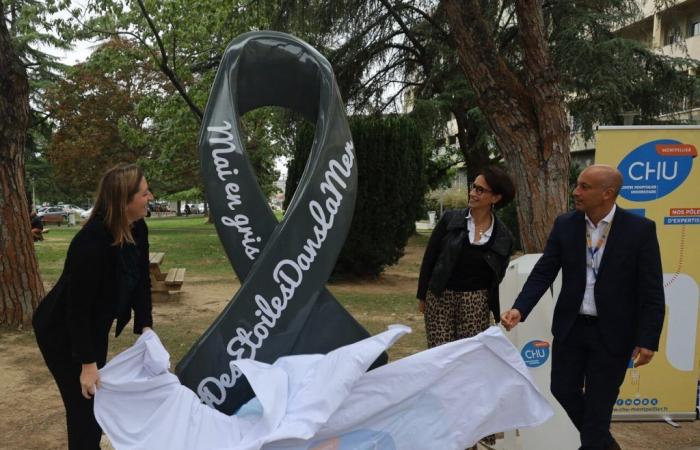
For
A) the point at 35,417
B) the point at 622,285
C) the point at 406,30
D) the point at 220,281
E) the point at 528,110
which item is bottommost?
the point at 220,281

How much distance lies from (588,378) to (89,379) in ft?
8.36

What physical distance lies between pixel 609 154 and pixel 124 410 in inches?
150

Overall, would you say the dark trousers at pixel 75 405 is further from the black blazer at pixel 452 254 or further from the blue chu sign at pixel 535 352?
the blue chu sign at pixel 535 352

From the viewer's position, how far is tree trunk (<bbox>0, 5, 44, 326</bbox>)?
6.78 m

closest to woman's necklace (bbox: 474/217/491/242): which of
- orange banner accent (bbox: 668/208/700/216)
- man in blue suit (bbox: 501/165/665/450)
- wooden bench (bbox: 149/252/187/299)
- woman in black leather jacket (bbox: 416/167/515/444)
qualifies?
woman in black leather jacket (bbox: 416/167/515/444)

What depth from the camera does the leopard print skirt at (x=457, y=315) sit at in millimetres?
3725

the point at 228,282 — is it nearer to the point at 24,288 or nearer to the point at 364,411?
the point at 24,288

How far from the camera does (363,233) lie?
11531 mm

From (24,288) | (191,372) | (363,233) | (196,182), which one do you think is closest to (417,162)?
(363,233)

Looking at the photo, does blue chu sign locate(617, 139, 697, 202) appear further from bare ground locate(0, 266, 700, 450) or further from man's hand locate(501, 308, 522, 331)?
man's hand locate(501, 308, 522, 331)

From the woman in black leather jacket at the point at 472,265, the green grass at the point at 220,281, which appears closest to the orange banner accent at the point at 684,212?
the woman in black leather jacket at the point at 472,265

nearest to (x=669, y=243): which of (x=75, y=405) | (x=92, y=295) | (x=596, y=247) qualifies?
(x=596, y=247)

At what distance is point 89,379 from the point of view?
2721mm

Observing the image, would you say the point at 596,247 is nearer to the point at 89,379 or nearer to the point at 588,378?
the point at 588,378
